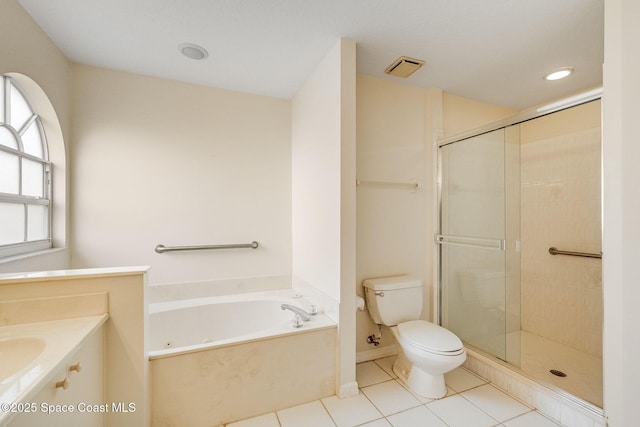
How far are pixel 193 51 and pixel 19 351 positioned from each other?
1.79 m

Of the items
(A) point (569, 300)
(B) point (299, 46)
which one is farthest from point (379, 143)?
(A) point (569, 300)

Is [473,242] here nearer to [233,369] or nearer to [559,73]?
[559,73]

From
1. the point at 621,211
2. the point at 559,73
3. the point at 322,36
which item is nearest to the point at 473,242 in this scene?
the point at 621,211

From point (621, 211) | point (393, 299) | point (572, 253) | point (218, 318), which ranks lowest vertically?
point (218, 318)

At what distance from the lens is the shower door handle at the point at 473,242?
2049mm

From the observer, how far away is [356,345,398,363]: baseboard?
2.19m

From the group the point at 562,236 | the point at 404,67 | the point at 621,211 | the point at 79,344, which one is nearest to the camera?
the point at 79,344

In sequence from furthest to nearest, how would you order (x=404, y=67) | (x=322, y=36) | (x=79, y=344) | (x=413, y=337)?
(x=404, y=67) → (x=413, y=337) → (x=322, y=36) → (x=79, y=344)

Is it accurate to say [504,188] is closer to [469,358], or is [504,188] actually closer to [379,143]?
[379,143]

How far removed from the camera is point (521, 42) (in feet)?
5.72

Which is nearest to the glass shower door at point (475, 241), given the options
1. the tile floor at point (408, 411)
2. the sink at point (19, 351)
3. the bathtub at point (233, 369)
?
the tile floor at point (408, 411)

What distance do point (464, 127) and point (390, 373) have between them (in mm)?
2209

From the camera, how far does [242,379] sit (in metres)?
1.57

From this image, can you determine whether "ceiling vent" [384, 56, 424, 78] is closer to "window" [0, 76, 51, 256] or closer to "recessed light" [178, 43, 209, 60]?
"recessed light" [178, 43, 209, 60]
